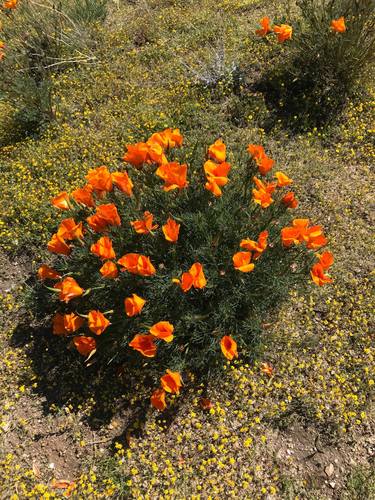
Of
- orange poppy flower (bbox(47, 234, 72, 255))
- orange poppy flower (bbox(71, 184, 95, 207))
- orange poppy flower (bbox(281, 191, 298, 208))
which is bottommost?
orange poppy flower (bbox(47, 234, 72, 255))

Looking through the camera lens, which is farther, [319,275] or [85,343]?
[85,343]

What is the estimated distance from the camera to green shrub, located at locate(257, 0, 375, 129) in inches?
160

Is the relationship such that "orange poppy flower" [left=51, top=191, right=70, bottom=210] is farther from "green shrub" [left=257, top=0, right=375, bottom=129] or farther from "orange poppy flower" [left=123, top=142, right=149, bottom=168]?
"green shrub" [left=257, top=0, right=375, bottom=129]

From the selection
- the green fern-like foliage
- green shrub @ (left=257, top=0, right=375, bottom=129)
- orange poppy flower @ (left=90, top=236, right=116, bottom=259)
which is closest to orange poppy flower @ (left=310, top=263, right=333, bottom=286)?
the green fern-like foliage

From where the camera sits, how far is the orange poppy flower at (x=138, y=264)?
7.30 feet

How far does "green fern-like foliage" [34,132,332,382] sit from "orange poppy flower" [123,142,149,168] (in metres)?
0.05

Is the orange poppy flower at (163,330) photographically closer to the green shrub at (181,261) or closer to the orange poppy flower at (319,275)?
the green shrub at (181,261)

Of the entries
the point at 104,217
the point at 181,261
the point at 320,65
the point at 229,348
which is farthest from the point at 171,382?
the point at 320,65

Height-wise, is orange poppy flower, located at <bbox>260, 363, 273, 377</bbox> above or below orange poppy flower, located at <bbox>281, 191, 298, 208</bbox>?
below

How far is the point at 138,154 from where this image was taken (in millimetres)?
2541

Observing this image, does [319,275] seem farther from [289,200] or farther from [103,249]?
[103,249]

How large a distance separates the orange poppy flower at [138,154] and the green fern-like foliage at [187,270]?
0.16ft

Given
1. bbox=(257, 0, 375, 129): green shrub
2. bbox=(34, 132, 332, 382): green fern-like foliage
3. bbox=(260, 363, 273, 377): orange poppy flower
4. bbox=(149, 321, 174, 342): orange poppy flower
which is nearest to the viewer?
bbox=(149, 321, 174, 342): orange poppy flower

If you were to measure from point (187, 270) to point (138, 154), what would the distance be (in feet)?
2.68
